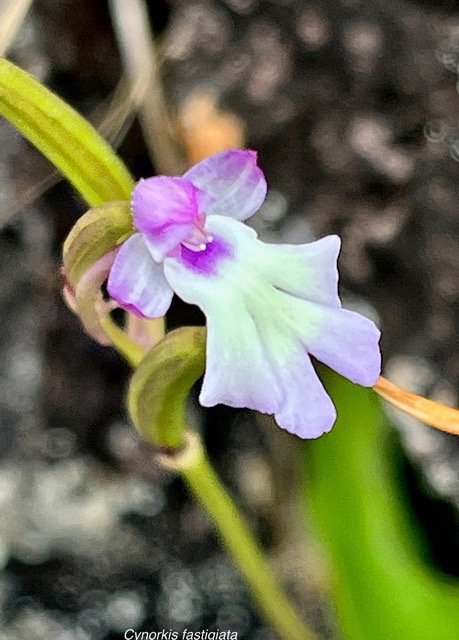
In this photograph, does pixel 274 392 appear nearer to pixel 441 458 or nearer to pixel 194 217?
pixel 194 217

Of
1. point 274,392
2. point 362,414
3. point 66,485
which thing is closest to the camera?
point 274,392

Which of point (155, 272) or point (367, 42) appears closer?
Answer: point (155, 272)

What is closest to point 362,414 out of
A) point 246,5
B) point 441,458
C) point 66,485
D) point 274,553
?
point 441,458

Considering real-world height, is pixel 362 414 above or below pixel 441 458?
above

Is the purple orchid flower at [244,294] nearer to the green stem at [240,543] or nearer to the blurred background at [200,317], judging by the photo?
the green stem at [240,543]

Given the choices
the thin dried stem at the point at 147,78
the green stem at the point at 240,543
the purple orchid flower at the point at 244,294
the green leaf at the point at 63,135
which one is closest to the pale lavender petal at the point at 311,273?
the purple orchid flower at the point at 244,294

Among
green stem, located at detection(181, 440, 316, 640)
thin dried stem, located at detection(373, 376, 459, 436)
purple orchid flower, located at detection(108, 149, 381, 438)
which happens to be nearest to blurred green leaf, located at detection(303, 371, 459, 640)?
green stem, located at detection(181, 440, 316, 640)

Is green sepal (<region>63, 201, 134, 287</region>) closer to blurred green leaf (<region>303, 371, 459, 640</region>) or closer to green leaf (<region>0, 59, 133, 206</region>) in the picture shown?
green leaf (<region>0, 59, 133, 206</region>)
